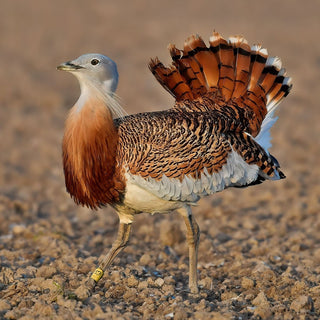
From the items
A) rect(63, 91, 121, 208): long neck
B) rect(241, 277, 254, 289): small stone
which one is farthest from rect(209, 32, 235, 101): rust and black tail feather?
rect(241, 277, 254, 289): small stone

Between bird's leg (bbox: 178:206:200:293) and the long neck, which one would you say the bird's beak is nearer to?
the long neck

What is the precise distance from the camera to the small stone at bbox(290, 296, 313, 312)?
15.1 feet

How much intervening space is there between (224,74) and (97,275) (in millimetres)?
2013

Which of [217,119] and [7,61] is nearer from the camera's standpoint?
[217,119]

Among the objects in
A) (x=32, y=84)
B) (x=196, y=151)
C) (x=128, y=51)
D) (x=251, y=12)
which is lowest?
(x=196, y=151)

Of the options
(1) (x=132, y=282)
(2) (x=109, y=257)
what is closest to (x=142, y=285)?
(1) (x=132, y=282)

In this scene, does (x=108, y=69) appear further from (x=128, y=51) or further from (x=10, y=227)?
(x=128, y=51)

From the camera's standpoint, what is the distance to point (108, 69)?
4766 mm

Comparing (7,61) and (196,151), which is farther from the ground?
(7,61)

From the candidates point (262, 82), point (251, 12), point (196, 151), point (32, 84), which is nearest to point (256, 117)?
point (262, 82)

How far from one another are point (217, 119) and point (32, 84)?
7753 mm

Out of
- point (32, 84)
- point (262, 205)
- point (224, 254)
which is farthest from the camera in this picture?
point (32, 84)

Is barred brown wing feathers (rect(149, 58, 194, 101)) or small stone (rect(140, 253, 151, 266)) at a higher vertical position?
barred brown wing feathers (rect(149, 58, 194, 101))

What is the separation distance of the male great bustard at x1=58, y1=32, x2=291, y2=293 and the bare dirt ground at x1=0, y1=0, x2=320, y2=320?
0.42 m
